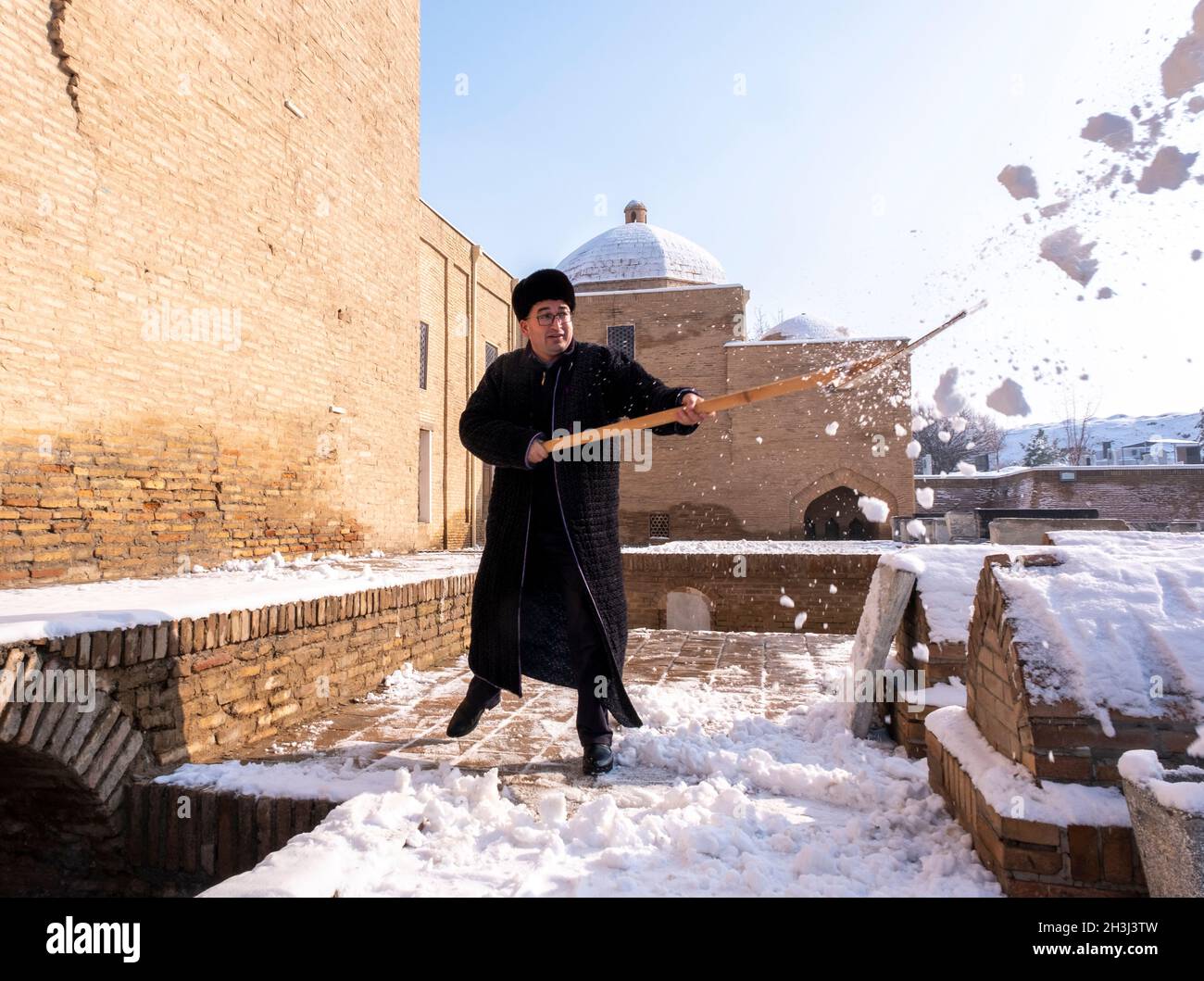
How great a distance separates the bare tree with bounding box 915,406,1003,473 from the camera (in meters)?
42.5

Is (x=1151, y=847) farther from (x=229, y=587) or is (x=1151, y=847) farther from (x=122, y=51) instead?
(x=122, y=51)

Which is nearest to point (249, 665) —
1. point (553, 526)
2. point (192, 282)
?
point (553, 526)

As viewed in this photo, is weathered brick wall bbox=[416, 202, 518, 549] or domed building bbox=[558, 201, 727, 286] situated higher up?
domed building bbox=[558, 201, 727, 286]

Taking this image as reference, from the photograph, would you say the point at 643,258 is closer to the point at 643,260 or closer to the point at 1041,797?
the point at 643,260

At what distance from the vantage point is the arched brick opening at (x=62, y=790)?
2828 millimetres

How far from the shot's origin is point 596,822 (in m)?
2.28

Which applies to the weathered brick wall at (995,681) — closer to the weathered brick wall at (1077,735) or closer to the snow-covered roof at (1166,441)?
the weathered brick wall at (1077,735)

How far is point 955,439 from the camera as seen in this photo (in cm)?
4438

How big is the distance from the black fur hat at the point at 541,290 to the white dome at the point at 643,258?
25.3m

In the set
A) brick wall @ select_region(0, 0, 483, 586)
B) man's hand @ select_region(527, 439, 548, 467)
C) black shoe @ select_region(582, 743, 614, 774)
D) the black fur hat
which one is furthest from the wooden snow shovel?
brick wall @ select_region(0, 0, 483, 586)

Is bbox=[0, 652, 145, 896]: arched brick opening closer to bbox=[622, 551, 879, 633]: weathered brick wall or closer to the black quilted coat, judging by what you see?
the black quilted coat

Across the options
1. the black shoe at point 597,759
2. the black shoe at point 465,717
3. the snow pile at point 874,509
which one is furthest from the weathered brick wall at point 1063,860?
the snow pile at point 874,509

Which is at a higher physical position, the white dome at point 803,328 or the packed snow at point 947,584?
the white dome at point 803,328

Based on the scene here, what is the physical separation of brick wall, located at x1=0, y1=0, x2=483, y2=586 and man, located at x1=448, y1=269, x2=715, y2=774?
4.56m
